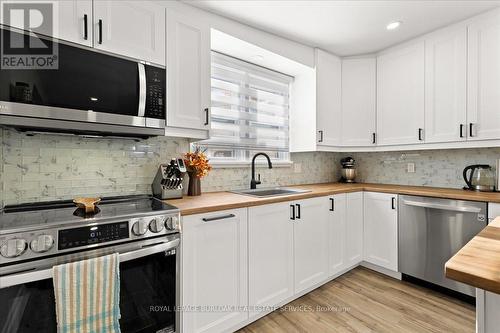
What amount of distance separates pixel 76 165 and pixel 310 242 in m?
1.89

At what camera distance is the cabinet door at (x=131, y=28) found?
4.78ft

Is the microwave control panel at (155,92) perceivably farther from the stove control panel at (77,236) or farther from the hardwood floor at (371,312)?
the hardwood floor at (371,312)

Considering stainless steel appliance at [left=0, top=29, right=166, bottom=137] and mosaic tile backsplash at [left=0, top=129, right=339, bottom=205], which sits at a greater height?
stainless steel appliance at [left=0, top=29, right=166, bottom=137]

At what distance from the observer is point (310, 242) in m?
2.17

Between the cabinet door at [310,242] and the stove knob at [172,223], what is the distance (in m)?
1.02

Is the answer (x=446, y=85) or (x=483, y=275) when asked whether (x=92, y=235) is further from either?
(x=446, y=85)

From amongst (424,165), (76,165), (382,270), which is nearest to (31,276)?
(76,165)

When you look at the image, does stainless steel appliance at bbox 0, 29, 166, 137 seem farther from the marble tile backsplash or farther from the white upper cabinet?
the marble tile backsplash

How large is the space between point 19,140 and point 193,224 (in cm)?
115

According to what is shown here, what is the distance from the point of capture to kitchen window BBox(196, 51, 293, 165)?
2.37m

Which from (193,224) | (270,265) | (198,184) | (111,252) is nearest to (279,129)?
(198,184)

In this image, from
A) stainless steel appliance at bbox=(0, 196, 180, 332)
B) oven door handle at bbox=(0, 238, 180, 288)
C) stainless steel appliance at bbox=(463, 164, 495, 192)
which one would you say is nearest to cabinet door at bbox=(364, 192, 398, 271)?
stainless steel appliance at bbox=(463, 164, 495, 192)

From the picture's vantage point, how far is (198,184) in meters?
2.03

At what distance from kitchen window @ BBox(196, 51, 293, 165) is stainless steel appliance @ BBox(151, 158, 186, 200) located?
52cm
